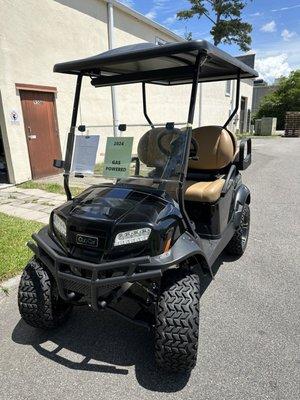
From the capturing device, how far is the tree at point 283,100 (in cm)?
2653

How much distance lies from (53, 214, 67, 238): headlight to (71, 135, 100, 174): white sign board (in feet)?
1.37

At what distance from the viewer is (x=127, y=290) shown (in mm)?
2234

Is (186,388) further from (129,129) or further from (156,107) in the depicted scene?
(156,107)

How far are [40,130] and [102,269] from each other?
6.14 meters

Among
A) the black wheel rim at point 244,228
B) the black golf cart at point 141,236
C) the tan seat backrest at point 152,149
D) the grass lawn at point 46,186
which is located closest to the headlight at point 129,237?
the black golf cart at point 141,236

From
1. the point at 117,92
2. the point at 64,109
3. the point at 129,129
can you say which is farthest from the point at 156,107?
the point at 129,129

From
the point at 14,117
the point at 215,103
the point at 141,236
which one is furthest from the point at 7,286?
the point at 215,103

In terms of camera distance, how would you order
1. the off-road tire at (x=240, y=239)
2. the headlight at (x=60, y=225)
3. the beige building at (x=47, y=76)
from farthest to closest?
1. the beige building at (x=47, y=76)
2. the off-road tire at (x=240, y=239)
3. the headlight at (x=60, y=225)

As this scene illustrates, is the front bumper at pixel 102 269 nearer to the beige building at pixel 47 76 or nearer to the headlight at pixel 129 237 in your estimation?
the headlight at pixel 129 237

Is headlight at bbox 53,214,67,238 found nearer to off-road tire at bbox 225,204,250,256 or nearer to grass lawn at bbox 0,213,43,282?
grass lawn at bbox 0,213,43,282

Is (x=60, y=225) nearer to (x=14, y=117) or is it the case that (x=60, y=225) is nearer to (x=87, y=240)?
(x=87, y=240)

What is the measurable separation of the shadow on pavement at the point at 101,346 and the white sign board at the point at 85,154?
114 centimetres

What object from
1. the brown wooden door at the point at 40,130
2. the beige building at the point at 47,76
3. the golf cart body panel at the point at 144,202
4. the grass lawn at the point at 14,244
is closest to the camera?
the golf cart body panel at the point at 144,202

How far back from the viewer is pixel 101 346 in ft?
7.66
